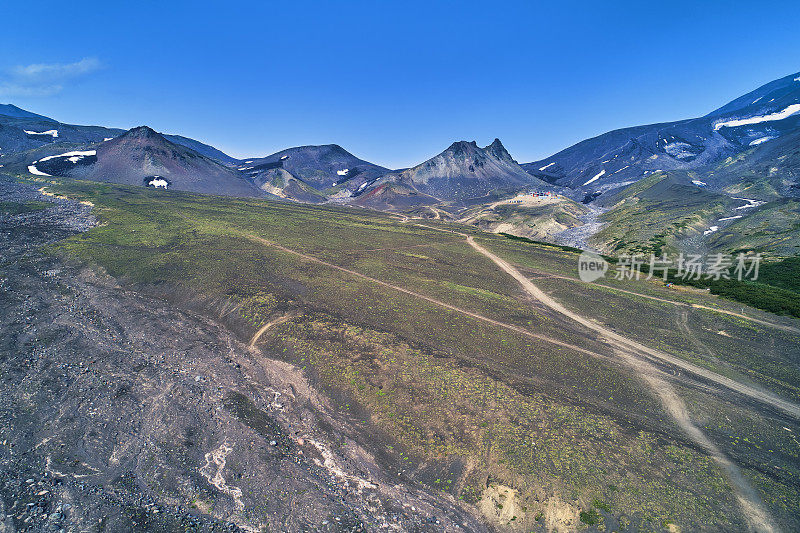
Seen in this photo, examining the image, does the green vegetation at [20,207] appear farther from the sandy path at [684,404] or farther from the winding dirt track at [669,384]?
the sandy path at [684,404]

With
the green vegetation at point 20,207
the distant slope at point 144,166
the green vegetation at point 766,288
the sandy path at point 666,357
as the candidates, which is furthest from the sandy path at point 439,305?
the distant slope at point 144,166

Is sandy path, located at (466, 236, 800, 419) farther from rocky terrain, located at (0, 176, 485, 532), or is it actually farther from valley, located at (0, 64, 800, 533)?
rocky terrain, located at (0, 176, 485, 532)

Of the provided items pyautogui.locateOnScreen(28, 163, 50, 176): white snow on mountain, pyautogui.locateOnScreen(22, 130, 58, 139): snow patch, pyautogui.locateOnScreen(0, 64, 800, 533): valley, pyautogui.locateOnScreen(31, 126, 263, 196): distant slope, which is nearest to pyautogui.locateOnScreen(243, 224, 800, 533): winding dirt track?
pyautogui.locateOnScreen(0, 64, 800, 533): valley

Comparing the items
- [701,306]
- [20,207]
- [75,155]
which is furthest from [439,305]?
[75,155]

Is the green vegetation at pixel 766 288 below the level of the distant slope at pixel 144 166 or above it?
below

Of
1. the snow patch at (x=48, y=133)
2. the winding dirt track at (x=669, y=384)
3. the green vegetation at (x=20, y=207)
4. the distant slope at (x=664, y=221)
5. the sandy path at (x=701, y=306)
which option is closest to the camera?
the winding dirt track at (x=669, y=384)

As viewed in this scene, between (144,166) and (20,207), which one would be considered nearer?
(20,207)

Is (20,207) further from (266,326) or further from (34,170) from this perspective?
(34,170)

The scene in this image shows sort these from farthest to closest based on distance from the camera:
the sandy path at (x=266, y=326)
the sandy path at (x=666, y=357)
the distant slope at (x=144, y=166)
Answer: the distant slope at (x=144, y=166) < the sandy path at (x=266, y=326) < the sandy path at (x=666, y=357)

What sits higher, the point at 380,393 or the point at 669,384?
the point at 669,384
